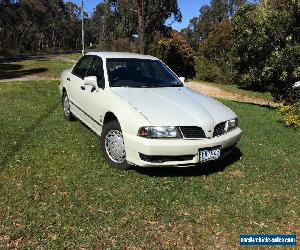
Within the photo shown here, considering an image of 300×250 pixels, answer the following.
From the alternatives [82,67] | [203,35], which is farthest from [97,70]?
[203,35]

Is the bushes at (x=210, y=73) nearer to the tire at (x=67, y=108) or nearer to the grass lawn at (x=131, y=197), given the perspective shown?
the tire at (x=67, y=108)

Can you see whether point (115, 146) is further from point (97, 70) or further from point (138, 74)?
point (97, 70)

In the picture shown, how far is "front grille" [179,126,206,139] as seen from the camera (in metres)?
5.39

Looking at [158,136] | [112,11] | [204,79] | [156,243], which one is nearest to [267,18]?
[158,136]

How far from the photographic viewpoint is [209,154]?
5.60 metres

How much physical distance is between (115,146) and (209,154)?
55.9 inches

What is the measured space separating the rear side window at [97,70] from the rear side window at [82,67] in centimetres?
21

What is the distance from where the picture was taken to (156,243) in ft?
13.7

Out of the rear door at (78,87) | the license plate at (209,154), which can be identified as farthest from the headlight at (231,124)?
the rear door at (78,87)

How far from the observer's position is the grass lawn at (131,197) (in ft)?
14.0

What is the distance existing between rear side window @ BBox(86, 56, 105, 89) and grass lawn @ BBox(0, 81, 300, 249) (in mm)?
1165

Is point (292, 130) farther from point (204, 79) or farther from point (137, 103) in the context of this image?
point (204, 79)

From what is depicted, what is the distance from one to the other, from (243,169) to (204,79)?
25.6 m

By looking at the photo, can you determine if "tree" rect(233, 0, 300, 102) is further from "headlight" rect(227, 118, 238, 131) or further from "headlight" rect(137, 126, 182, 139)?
"headlight" rect(137, 126, 182, 139)
